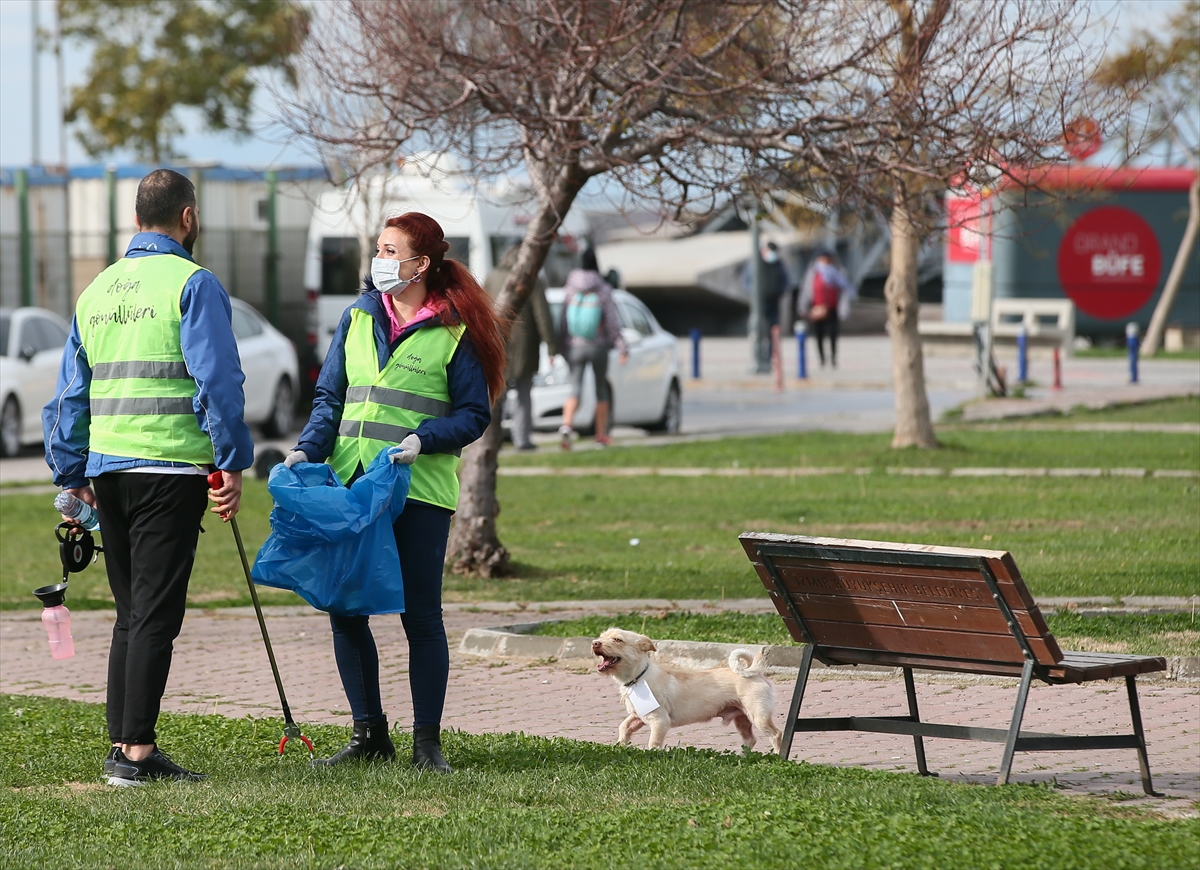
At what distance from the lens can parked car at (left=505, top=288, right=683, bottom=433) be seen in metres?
20.5

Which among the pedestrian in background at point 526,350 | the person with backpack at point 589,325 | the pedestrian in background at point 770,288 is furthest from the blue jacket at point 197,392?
the pedestrian in background at point 770,288

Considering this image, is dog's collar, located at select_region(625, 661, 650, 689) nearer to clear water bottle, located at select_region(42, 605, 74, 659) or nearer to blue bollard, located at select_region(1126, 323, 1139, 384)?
clear water bottle, located at select_region(42, 605, 74, 659)

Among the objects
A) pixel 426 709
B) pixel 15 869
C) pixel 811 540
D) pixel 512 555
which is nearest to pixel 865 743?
pixel 811 540

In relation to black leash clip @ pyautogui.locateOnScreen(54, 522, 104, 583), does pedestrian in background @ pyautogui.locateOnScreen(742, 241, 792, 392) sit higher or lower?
higher

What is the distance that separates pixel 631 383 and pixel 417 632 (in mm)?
14922

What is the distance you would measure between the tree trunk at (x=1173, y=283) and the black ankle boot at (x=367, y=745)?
30395 millimetres

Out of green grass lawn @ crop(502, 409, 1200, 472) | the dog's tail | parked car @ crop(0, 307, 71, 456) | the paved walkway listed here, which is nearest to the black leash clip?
the paved walkway

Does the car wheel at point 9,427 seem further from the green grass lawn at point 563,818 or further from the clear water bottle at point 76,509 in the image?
the clear water bottle at point 76,509

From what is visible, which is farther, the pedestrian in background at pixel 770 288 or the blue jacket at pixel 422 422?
the pedestrian in background at pixel 770 288

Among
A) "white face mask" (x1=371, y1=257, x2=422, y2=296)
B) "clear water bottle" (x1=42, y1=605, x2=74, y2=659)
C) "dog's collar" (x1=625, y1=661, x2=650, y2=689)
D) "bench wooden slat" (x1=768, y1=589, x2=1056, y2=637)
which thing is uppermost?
"white face mask" (x1=371, y1=257, x2=422, y2=296)

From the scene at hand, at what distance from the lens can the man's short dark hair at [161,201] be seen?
598 cm

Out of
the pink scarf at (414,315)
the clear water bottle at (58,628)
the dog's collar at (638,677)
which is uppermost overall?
the pink scarf at (414,315)

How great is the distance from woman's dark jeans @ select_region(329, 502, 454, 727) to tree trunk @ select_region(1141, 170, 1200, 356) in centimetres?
3036

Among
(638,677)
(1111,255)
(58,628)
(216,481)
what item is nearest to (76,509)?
(58,628)
